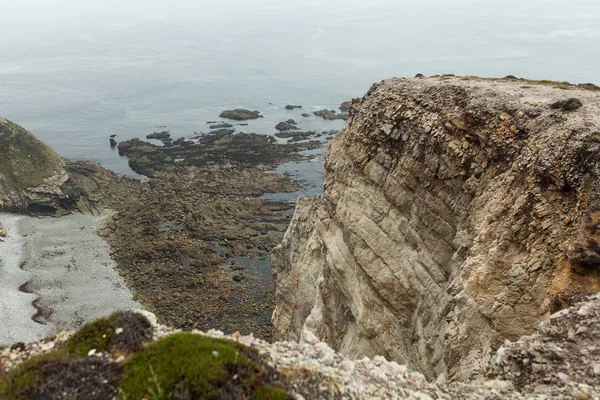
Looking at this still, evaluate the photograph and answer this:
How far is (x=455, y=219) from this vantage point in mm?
18641

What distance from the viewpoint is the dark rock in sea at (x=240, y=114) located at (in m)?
108

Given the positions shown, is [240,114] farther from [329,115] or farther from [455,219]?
[455,219]

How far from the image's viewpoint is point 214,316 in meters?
43.2

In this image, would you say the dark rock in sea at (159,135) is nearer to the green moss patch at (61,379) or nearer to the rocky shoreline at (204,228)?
the rocky shoreline at (204,228)

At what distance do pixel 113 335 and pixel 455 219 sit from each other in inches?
545

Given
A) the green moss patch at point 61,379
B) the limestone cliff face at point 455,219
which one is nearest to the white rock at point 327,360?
the green moss patch at point 61,379

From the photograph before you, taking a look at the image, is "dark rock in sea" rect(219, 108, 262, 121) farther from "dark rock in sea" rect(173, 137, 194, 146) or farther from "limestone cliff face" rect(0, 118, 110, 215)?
"limestone cliff face" rect(0, 118, 110, 215)

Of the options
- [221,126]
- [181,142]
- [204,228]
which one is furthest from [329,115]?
[204,228]

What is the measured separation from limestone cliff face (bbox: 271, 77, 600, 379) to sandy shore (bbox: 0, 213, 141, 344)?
88.1 feet

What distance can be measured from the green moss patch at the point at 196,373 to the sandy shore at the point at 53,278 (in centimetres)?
3336

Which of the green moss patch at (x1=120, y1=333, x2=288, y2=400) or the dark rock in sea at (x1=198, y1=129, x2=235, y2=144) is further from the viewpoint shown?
the dark rock in sea at (x1=198, y1=129, x2=235, y2=144)

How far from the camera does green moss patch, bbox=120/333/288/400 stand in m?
8.84

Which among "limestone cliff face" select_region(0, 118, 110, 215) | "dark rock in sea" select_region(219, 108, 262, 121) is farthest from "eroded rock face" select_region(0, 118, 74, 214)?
"dark rock in sea" select_region(219, 108, 262, 121)

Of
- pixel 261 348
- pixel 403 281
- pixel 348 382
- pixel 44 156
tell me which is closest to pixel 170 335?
pixel 261 348
